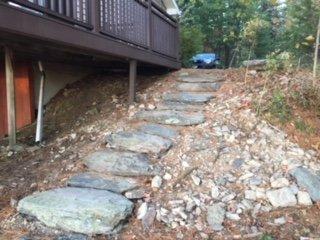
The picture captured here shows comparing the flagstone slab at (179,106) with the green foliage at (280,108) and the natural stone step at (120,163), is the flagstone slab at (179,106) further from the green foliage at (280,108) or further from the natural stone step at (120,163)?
the natural stone step at (120,163)

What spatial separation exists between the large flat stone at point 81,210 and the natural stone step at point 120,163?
555 mm

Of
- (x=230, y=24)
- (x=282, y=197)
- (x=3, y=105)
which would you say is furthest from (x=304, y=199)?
(x=230, y=24)

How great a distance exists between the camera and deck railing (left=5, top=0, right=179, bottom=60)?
4.55m

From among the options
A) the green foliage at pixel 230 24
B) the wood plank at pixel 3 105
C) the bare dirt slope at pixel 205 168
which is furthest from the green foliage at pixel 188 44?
the wood plank at pixel 3 105

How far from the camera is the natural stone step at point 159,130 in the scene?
559 centimetres

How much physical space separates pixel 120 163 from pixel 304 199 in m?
2.05

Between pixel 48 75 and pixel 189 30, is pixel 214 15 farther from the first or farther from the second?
pixel 48 75

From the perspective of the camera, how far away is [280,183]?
446 centimetres

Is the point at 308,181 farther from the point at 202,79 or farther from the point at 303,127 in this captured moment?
the point at 202,79

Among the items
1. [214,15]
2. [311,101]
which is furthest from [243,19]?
[311,101]

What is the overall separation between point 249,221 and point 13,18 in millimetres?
2843

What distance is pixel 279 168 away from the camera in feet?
15.5

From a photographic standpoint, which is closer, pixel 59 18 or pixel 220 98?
pixel 59 18

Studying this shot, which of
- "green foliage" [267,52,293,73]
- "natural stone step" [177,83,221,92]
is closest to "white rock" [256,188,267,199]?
"green foliage" [267,52,293,73]
